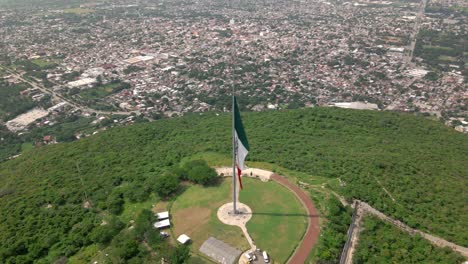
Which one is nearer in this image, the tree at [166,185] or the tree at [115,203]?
the tree at [115,203]

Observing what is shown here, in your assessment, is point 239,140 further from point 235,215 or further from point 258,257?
point 258,257

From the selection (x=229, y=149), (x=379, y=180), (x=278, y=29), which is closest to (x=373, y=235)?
(x=379, y=180)

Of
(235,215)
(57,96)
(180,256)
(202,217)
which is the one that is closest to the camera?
(180,256)

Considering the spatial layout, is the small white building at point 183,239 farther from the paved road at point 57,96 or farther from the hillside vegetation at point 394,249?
the paved road at point 57,96

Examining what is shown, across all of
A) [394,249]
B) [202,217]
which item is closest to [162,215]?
[202,217]

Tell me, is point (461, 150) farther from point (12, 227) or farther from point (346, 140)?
point (12, 227)

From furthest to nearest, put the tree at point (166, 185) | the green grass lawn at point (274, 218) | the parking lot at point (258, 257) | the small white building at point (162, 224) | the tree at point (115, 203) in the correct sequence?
the tree at point (166, 185)
the tree at point (115, 203)
the small white building at point (162, 224)
the green grass lawn at point (274, 218)
the parking lot at point (258, 257)

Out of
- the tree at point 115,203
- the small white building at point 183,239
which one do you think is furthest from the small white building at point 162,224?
the tree at point 115,203
